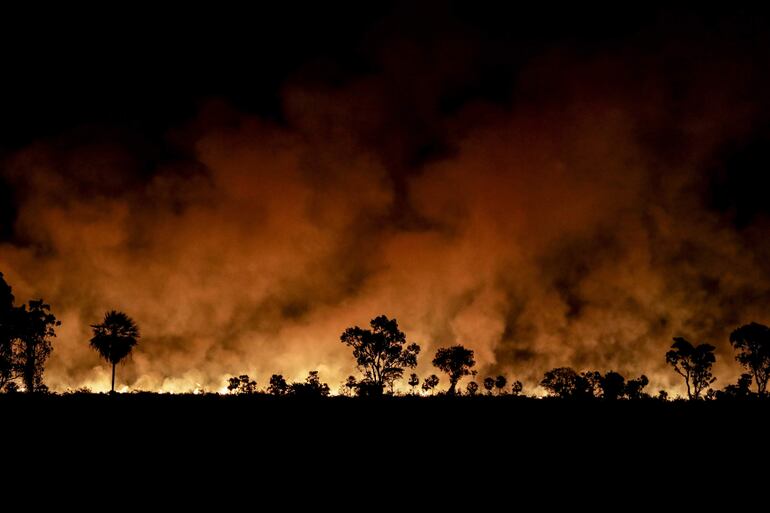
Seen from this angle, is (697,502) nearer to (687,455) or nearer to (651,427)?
(687,455)

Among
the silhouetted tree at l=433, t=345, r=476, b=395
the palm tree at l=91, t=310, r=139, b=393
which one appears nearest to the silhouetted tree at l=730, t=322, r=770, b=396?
the silhouetted tree at l=433, t=345, r=476, b=395

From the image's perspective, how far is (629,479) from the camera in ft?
31.4

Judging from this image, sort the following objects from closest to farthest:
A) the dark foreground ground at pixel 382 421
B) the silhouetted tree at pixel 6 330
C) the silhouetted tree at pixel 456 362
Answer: the dark foreground ground at pixel 382 421 → the silhouetted tree at pixel 6 330 → the silhouetted tree at pixel 456 362

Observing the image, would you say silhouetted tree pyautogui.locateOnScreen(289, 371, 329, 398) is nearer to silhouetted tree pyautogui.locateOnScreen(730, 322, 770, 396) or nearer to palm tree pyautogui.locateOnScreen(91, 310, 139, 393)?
palm tree pyautogui.locateOnScreen(91, 310, 139, 393)

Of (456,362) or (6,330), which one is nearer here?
(6,330)

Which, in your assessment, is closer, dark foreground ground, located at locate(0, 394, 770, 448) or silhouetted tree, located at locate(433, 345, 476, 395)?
dark foreground ground, located at locate(0, 394, 770, 448)

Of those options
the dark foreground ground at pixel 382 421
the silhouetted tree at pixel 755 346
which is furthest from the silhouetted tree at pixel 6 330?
the silhouetted tree at pixel 755 346

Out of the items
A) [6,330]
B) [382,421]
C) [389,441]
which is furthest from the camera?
[6,330]

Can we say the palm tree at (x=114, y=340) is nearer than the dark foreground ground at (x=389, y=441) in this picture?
No

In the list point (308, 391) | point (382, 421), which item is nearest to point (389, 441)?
point (382, 421)

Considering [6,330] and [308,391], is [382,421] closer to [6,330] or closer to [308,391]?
[308,391]

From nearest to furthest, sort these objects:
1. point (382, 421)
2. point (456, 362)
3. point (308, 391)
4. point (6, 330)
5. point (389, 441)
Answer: point (389, 441), point (382, 421), point (308, 391), point (6, 330), point (456, 362)

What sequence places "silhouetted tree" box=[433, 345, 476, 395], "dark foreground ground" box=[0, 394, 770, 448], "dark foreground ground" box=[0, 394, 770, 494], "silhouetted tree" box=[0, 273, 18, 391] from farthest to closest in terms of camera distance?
1. "silhouetted tree" box=[433, 345, 476, 395]
2. "silhouetted tree" box=[0, 273, 18, 391]
3. "dark foreground ground" box=[0, 394, 770, 448]
4. "dark foreground ground" box=[0, 394, 770, 494]

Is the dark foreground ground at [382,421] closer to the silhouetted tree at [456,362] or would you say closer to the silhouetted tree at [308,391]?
the silhouetted tree at [308,391]
